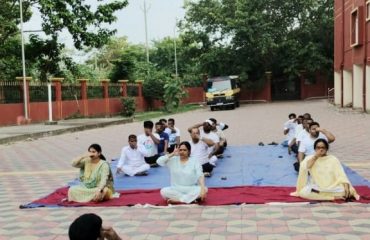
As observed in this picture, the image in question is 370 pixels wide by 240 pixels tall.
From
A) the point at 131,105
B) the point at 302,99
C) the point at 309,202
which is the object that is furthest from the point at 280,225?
the point at 302,99

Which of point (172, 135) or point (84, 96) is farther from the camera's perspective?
point (84, 96)

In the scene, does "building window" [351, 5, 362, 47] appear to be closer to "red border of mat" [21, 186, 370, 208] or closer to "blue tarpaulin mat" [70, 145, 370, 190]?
"blue tarpaulin mat" [70, 145, 370, 190]

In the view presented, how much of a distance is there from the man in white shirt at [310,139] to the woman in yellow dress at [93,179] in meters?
3.74

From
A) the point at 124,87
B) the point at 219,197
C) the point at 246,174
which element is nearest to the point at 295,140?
the point at 246,174

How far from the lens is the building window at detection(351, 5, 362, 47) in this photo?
88.5 ft

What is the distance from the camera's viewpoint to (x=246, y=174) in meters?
9.91

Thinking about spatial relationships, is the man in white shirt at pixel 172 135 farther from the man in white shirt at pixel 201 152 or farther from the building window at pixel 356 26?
the building window at pixel 356 26

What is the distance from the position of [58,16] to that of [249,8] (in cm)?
2242

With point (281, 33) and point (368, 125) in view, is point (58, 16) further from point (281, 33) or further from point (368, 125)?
point (281, 33)

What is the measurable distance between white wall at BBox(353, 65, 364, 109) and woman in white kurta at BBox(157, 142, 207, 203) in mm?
22875

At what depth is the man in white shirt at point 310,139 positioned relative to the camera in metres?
9.62

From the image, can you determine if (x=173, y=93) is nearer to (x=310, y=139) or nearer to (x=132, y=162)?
(x=132, y=162)

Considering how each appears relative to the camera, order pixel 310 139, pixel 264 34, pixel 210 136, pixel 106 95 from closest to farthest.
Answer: pixel 310 139, pixel 210 136, pixel 106 95, pixel 264 34

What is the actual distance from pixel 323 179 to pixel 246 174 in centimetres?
259
